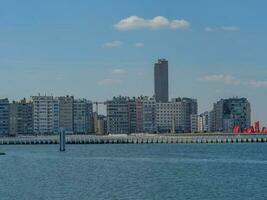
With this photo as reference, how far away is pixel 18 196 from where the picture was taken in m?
62.3

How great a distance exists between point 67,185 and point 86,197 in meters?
10.6

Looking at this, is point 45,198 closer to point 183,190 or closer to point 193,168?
point 183,190

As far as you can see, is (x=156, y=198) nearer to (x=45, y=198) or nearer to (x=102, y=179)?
(x=45, y=198)

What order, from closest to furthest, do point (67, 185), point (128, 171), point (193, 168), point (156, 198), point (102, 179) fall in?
1. point (156, 198)
2. point (67, 185)
3. point (102, 179)
4. point (128, 171)
5. point (193, 168)

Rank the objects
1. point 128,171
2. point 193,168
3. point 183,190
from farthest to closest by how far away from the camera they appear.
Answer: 1. point 193,168
2. point 128,171
3. point 183,190

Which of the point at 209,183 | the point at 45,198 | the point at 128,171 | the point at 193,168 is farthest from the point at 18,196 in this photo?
the point at 193,168

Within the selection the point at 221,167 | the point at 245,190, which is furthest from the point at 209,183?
the point at 221,167

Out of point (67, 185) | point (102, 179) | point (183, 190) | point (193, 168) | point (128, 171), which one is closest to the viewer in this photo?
point (183, 190)

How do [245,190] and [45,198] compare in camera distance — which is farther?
[245,190]

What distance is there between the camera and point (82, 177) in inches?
3187

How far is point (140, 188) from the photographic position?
6750 cm

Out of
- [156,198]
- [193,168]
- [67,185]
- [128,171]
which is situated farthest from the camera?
[193,168]

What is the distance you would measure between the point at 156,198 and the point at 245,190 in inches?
406

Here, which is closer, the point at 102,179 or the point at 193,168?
the point at 102,179
